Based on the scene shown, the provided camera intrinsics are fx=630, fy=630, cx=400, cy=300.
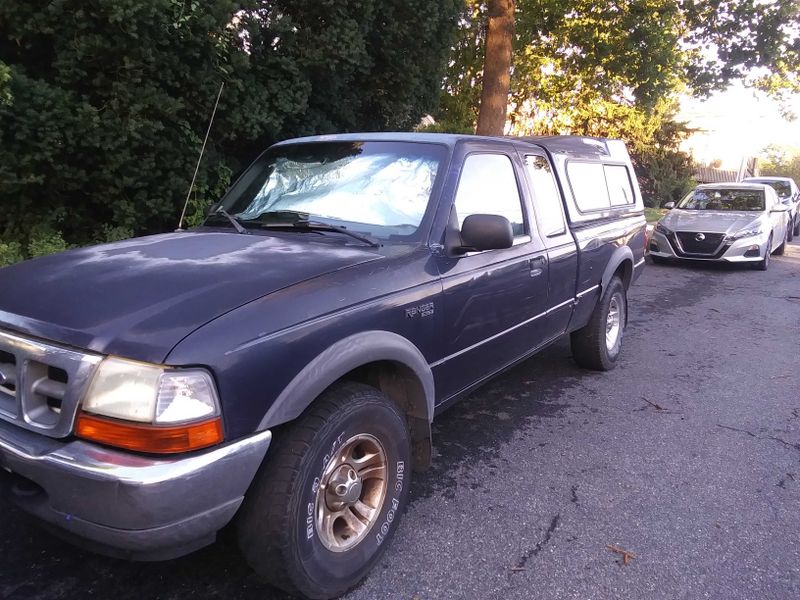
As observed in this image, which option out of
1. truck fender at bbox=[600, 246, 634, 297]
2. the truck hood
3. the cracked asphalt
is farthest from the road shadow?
truck fender at bbox=[600, 246, 634, 297]

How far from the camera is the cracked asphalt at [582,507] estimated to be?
262 cm

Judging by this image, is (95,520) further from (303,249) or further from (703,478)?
(703,478)

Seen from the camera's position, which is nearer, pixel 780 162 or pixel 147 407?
pixel 147 407

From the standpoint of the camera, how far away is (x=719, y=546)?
2951 mm

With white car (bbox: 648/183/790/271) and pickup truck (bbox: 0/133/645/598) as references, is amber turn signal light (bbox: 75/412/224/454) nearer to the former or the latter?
pickup truck (bbox: 0/133/645/598)

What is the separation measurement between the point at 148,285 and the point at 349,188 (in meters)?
1.36

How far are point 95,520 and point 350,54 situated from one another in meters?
6.44

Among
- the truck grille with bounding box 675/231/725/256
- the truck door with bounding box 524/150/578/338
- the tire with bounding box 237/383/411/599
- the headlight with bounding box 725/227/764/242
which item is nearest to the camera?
the tire with bounding box 237/383/411/599

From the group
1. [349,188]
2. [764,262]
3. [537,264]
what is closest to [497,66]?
[764,262]

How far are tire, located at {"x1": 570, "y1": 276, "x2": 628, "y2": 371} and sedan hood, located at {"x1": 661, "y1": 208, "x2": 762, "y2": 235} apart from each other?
21.9ft

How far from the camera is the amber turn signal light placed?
1.99 metres

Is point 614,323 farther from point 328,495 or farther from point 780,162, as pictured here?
point 780,162

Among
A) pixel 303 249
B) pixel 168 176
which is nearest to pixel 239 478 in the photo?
pixel 303 249

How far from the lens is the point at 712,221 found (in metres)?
11.5
